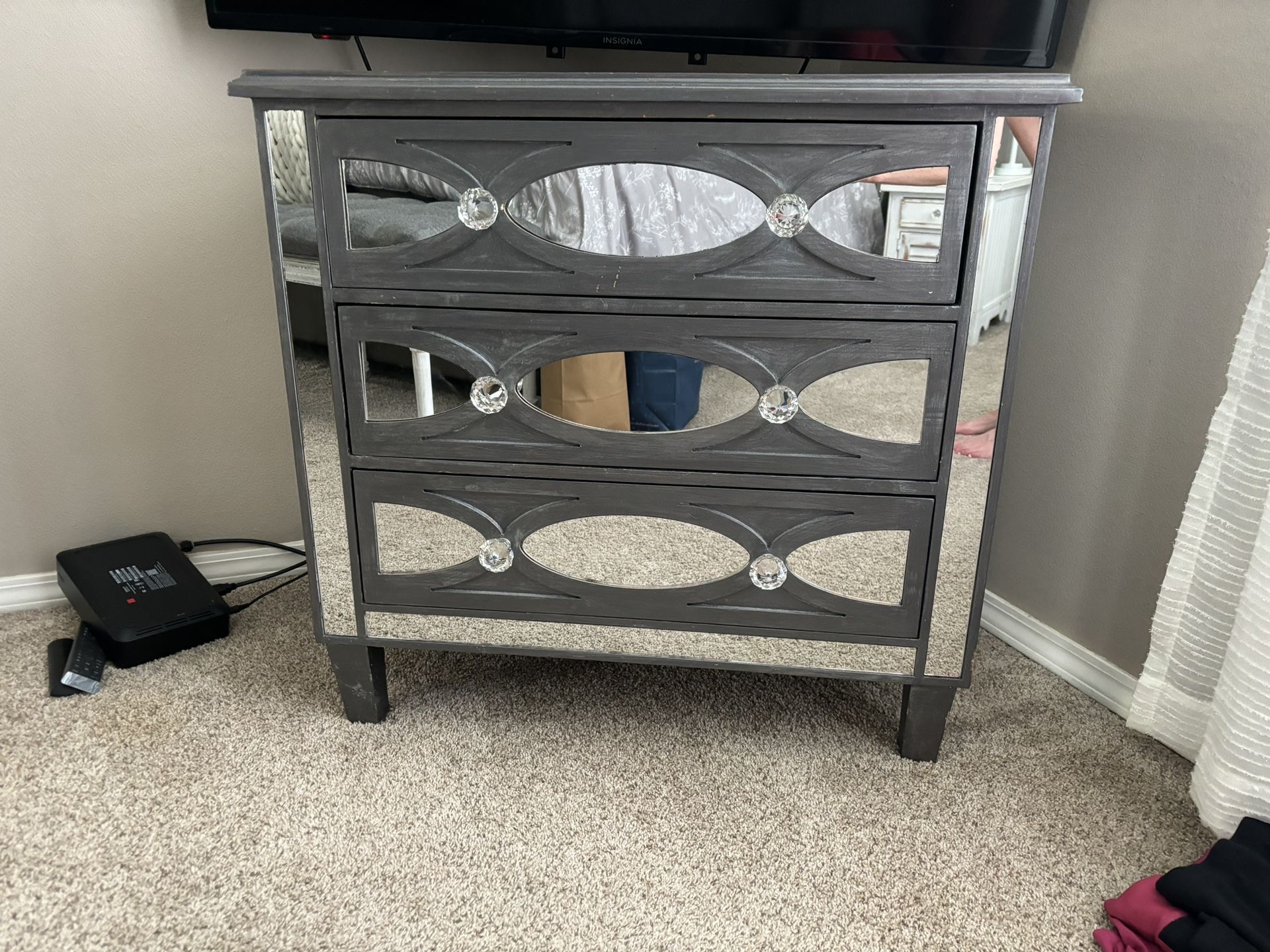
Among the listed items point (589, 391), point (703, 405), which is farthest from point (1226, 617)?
point (589, 391)

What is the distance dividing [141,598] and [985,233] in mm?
1210

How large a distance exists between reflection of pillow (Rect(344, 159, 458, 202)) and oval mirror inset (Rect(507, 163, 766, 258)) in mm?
76

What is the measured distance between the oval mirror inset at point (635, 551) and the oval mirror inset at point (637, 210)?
31cm

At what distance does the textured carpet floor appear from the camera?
96 cm

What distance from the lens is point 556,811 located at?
111 cm

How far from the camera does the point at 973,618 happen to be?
1.09 meters

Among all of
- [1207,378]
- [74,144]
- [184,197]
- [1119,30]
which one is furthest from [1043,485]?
[74,144]

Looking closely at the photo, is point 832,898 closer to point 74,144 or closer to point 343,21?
point 343,21

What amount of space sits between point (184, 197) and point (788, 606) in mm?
1025

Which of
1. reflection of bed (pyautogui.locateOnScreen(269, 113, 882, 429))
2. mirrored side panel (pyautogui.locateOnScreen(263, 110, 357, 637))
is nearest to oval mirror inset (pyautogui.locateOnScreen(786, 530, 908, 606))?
reflection of bed (pyautogui.locateOnScreen(269, 113, 882, 429))

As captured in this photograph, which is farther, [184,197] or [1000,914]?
[184,197]

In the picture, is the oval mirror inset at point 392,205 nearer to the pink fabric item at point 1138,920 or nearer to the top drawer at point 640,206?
the top drawer at point 640,206

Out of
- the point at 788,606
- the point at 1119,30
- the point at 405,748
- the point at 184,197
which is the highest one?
the point at 1119,30

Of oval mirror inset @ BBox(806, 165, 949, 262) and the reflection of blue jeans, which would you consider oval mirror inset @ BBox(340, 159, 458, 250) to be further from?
oval mirror inset @ BBox(806, 165, 949, 262)
